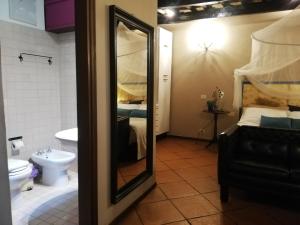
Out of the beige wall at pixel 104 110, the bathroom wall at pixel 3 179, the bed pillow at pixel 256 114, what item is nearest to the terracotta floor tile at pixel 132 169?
the beige wall at pixel 104 110

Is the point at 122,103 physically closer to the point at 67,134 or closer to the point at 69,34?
the point at 67,134

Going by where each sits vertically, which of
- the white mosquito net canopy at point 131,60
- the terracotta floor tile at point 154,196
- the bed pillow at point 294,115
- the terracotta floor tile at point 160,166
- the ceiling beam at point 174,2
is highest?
the ceiling beam at point 174,2

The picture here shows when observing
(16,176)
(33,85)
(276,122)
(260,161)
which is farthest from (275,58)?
(16,176)

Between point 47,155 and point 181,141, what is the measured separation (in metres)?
2.80

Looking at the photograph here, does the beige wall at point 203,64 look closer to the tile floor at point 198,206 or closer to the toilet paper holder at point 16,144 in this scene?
the tile floor at point 198,206

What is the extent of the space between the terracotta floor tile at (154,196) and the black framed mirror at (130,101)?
0.67 feet

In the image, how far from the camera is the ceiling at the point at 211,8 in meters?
3.60

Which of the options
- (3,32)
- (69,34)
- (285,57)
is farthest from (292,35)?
(3,32)

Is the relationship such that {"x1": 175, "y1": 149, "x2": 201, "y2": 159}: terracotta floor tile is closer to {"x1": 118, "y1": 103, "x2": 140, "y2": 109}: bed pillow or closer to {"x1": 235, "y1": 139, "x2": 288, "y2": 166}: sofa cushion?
{"x1": 235, "y1": 139, "x2": 288, "y2": 166}: sofa cushion

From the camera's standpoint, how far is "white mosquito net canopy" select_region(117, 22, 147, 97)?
2.08m

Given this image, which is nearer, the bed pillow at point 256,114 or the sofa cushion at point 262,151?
the sofa cushion at point 262,151

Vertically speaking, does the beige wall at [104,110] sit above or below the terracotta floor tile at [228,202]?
above

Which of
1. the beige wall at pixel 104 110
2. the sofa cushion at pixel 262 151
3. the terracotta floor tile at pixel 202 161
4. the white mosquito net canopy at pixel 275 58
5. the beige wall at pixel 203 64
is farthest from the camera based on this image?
the beige wall at pixel 203 64

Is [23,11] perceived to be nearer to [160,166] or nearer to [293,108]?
[160,166]
